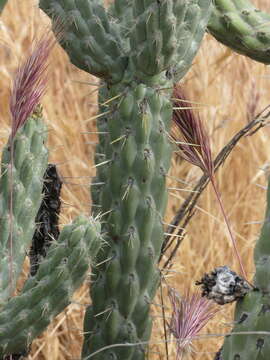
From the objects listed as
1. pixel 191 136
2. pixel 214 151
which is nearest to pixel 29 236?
pixel 191 136

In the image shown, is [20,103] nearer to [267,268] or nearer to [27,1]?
[267,268]

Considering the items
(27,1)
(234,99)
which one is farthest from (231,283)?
(27,1)

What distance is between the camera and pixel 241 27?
219 centimetres

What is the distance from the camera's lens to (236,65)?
3854 mm

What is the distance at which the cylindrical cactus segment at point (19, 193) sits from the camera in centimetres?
178

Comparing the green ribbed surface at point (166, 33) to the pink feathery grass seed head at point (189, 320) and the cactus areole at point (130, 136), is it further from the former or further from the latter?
the pink feathery grass seed head at point (189, 320)

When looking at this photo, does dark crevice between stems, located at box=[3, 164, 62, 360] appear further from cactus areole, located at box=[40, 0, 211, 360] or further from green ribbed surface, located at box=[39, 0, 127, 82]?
green ribbed surface, located at box=[39, 0, 127, 82]

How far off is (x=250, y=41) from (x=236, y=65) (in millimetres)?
1675

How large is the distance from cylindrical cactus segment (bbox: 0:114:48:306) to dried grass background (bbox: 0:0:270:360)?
1.02 m

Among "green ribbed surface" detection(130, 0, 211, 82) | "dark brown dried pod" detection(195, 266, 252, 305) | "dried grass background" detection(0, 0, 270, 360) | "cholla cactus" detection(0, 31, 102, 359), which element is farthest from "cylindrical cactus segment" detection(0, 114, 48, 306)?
"dried grass background" detection(0, 0, 270, 360)

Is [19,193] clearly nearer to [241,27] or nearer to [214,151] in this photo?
[241,27]

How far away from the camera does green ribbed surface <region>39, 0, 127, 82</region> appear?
1.87 meters

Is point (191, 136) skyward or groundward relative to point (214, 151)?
skyward

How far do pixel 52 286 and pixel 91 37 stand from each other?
1.84ft
